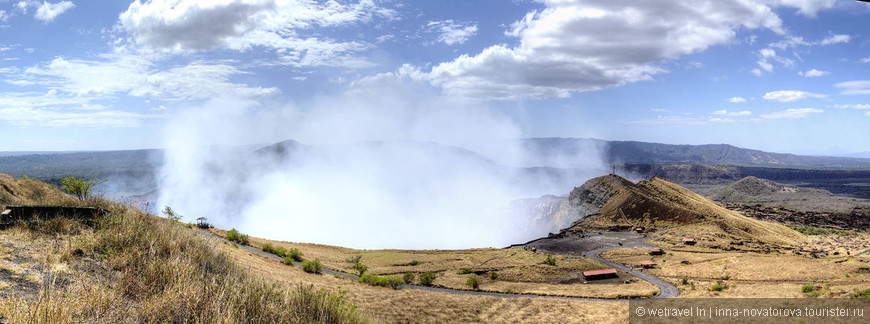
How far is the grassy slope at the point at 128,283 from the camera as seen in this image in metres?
6.43

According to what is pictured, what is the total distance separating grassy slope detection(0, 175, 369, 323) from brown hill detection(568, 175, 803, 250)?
65433 mm

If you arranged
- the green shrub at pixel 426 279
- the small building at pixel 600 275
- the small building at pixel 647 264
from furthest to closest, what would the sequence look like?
1. the small building at pixel 647 264
2. the small building at pixel 600 275
3. the green shrub at pixel 426 279

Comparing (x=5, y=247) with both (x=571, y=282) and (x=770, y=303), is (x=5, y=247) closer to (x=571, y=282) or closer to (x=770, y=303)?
(x=770, y=303)

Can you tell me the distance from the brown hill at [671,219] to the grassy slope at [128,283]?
65.4 metres

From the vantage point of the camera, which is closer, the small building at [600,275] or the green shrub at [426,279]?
the green shrub at [426,279]

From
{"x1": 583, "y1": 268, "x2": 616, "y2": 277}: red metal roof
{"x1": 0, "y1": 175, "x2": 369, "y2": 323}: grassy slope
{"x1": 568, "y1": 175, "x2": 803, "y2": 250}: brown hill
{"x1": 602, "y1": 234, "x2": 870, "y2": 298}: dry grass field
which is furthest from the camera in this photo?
{"x1": 568, "y1": 175, "x2": 803, "y2": 250}: brown hill

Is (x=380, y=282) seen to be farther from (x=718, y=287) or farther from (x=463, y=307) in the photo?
(x=718, y=287)

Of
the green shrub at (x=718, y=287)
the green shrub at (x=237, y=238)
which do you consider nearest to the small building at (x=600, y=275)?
the green shrub at (x=718, y=287)

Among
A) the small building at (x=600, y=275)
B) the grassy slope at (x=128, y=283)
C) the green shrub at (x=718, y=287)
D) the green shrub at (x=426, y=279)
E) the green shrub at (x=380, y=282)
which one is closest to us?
the grassy slope at (x=128, y=283)

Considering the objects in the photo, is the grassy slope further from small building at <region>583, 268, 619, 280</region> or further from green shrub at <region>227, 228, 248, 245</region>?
small building at <region>583, 268, 619, 280</region>

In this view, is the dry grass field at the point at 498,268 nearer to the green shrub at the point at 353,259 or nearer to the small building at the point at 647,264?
the green shrub at the point at 353,259

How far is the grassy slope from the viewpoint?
643 cm

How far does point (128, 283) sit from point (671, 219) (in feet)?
274

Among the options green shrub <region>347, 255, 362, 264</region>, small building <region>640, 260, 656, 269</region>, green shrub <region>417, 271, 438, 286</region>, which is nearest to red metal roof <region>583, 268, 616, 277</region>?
small building <region>640, 260, 656, 269</region>
